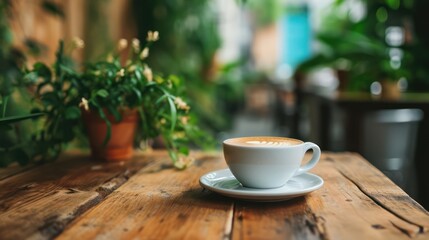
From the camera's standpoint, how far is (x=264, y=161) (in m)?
0.70

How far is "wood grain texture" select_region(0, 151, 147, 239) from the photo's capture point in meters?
0.60

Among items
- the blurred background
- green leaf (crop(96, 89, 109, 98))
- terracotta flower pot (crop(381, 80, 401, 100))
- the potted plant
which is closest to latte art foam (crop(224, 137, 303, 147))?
the potted plant

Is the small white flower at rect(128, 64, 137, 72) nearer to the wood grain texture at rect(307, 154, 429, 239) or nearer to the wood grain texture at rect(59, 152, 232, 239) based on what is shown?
the wood grain texture at rect(59, 152, 232, 239)

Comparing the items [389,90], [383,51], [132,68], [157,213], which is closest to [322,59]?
[383,51]

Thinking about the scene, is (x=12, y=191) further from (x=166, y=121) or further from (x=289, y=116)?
(x=289, y=116)

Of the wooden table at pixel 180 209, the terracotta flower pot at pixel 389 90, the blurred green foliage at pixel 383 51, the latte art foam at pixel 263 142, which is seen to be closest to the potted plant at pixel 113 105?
the wooden table at pixel 180 209

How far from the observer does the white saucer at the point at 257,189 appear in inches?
26.7

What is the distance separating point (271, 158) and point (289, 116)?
4.87m

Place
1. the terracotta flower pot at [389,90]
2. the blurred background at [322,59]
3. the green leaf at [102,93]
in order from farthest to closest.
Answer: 1. the terracotta flower pot at [389,90]
2. the blurred background at [322,59]
3. the green leaf at [102,93]

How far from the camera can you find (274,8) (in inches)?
361

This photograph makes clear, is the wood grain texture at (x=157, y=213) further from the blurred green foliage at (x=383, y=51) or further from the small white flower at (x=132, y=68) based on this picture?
the blurred green foliage at (x=383, y=51)

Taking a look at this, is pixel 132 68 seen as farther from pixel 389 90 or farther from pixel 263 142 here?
pixel 389 90

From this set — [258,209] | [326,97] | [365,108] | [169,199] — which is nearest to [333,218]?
[258,209]

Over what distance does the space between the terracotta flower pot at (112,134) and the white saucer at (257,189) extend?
0.32 m
